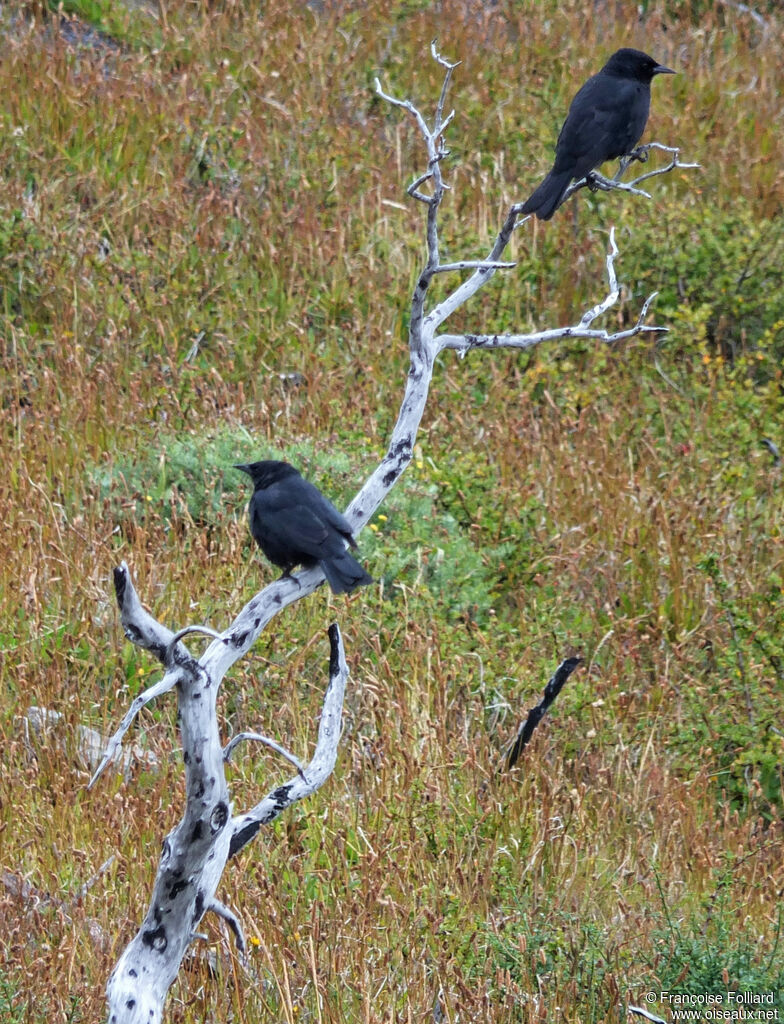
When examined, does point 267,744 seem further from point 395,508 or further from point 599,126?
point 599,126

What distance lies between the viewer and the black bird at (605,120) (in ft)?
17.6

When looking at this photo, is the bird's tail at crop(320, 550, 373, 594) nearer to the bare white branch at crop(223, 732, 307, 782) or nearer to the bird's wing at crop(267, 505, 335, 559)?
the bird's wing at crop(267, 505, 335, 559)

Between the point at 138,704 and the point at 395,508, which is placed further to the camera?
the point at 395,508

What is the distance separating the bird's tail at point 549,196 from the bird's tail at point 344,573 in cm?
175

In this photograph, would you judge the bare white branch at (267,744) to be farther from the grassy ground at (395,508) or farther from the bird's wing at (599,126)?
the bird's wing at (599,126)

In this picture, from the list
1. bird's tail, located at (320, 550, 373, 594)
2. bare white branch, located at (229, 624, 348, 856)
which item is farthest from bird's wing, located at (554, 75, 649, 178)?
bare white branch, located at (229, 624, 348, 856)

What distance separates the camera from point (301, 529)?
3.62 m

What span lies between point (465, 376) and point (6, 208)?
3059mm

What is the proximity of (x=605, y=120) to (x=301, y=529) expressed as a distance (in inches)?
118

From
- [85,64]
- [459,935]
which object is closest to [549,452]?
[459,935]

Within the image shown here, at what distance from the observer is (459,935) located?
360 cm

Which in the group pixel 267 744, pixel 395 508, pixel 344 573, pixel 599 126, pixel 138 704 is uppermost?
pixel 138 704

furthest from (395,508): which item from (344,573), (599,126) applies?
(344,573)

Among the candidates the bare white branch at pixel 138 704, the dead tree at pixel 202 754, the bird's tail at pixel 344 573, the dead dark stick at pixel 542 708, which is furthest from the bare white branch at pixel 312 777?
the dead dark stick at pixel 542 708
